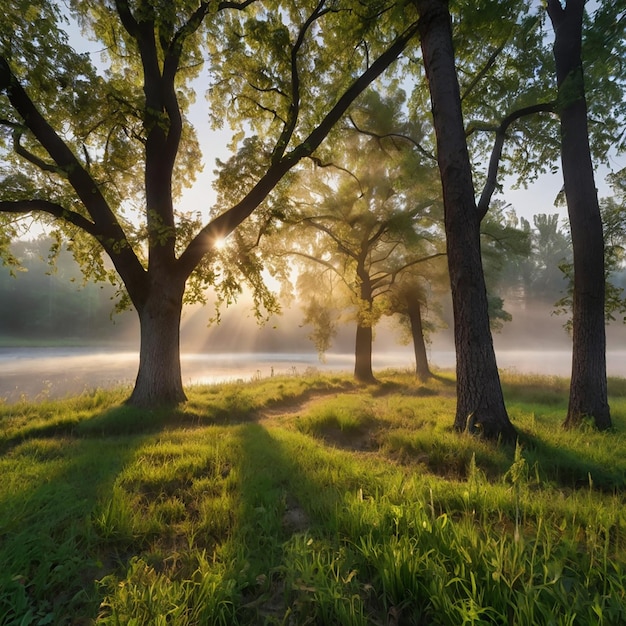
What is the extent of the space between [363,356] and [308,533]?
13254 millimetres

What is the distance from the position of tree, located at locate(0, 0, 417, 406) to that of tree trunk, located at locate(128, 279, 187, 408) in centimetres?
3

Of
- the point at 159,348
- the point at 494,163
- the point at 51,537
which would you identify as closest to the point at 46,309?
the point at 159,348

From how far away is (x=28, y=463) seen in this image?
3.84m

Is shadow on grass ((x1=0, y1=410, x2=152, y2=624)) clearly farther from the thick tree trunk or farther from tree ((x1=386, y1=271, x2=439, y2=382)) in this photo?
tree ((x1=386, y1=271, x2=439, y2=382))

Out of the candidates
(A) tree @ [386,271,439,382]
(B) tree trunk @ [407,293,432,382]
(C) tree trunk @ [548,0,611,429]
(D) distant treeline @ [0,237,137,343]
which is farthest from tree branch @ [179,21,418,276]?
(D) distant treeline @ [0,237,137,343]

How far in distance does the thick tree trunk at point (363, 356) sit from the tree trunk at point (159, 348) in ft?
30.6

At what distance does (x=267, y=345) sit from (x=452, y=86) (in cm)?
5880

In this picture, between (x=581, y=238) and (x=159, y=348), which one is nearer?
(x=581, y=238)

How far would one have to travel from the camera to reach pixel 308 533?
88.2 inches

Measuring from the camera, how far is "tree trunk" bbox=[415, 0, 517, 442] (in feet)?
16.2

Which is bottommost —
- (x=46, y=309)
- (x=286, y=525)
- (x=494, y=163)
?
(x=286, y=525)

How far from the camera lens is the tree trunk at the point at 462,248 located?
4.93 m

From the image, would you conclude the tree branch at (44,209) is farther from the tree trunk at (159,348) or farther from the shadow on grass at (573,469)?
the shadow on grass at (573,469)

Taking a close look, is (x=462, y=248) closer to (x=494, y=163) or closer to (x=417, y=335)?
(x=494, y=163)
